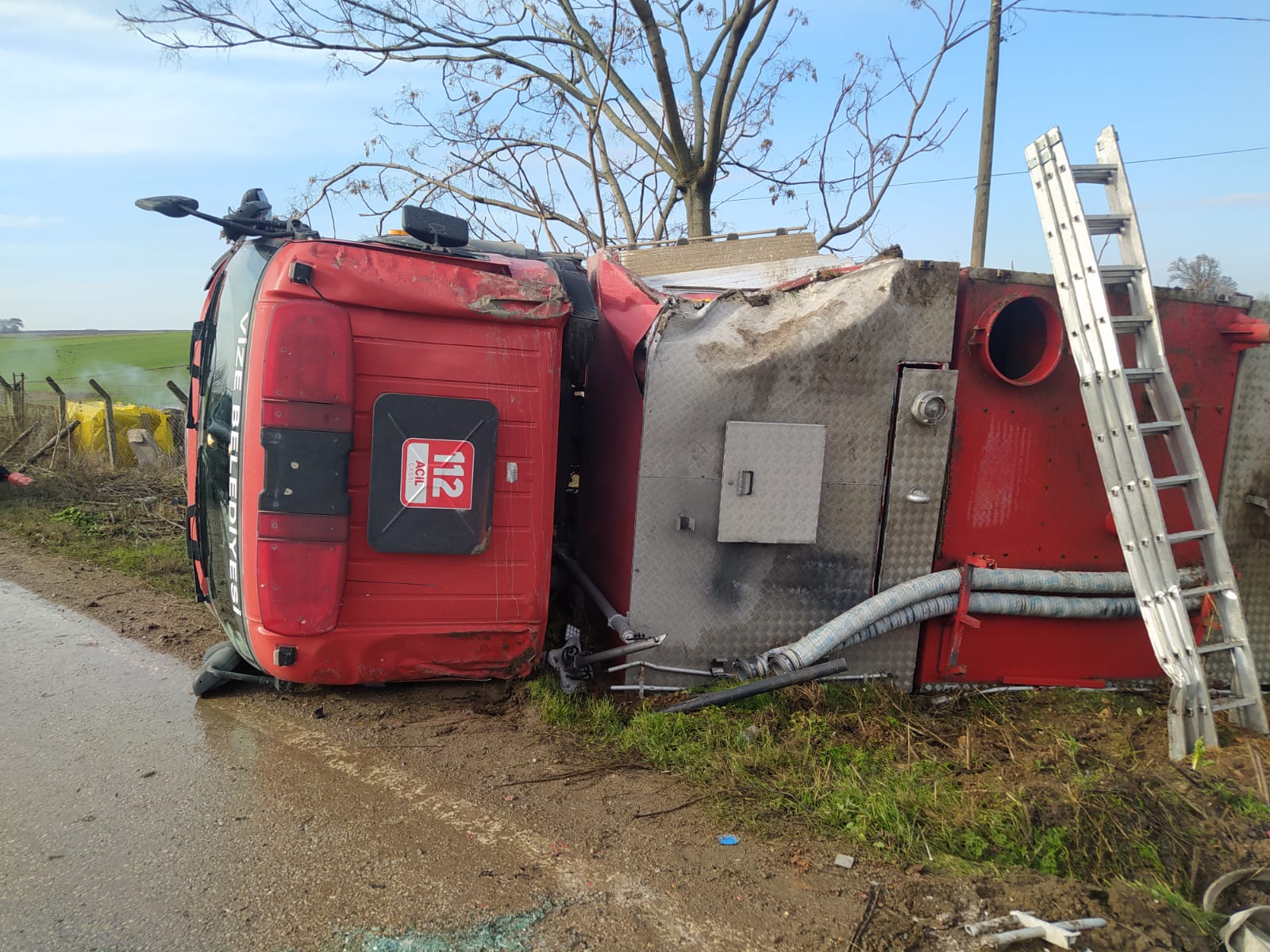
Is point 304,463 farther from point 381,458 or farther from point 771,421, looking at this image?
point 771,421

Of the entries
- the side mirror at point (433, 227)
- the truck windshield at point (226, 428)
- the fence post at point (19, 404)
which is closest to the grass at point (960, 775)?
the truck windshield at point (226, 428)

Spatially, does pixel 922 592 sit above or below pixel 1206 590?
below

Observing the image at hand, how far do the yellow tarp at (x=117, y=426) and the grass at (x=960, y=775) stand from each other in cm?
1062

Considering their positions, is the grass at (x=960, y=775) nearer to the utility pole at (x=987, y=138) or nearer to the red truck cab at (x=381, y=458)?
the red truck cab at (x=381, y=458)

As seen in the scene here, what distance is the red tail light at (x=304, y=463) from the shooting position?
341 cm

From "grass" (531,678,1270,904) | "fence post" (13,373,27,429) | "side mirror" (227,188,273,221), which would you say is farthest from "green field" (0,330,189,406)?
"grass" (531,678,1270,904)

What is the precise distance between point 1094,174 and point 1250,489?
1927 mm

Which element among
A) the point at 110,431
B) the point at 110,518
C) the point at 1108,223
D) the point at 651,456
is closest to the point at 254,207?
the point at 651,456

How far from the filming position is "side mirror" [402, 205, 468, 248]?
13.0ft

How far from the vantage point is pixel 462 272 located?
12.1 ft

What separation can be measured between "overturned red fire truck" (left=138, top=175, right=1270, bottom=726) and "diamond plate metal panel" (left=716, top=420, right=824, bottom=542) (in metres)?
0.01

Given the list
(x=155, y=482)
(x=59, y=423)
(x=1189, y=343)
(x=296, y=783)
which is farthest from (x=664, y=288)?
(x=59, y=423)

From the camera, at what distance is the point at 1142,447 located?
3.65 meters

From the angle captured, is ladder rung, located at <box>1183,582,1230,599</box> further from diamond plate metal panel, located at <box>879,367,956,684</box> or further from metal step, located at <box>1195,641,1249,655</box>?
diamond plate metal panel, located at <box>879,367,956,684</box>
